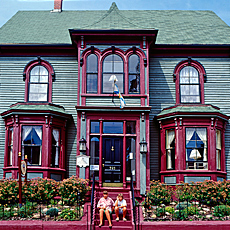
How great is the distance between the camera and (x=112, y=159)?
60.7 feet

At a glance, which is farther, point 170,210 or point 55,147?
point 55,147

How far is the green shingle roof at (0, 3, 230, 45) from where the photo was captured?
2100cm

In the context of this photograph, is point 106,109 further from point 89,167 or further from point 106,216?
point 106,216

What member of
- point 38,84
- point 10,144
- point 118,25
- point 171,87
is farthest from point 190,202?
point 38,84

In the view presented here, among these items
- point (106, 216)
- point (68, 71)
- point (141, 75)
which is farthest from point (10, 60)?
point (106, 216)

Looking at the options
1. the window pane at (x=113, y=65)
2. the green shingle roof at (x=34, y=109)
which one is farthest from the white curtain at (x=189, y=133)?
the green shingle roof at (x=34, y=109)

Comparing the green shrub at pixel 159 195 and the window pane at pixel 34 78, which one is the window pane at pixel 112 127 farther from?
the window pane at pixel 34 78

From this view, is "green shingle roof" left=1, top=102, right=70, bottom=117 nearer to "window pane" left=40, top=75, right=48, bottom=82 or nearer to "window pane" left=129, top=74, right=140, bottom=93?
"window pane" left=40, top=75, right=48, bottom=82

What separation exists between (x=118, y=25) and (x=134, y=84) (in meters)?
3.14

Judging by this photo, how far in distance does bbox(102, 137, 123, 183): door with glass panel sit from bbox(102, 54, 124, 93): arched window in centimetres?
248

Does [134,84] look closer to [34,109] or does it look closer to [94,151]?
[94,151]

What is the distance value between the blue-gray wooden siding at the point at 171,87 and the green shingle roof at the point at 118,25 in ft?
3.87

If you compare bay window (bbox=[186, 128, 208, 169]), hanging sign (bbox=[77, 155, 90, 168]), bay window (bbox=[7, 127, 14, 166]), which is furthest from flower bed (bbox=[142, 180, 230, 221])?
bay window (bbox=[7, 127, 14, 166])

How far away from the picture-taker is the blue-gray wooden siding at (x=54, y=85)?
1989 cm
